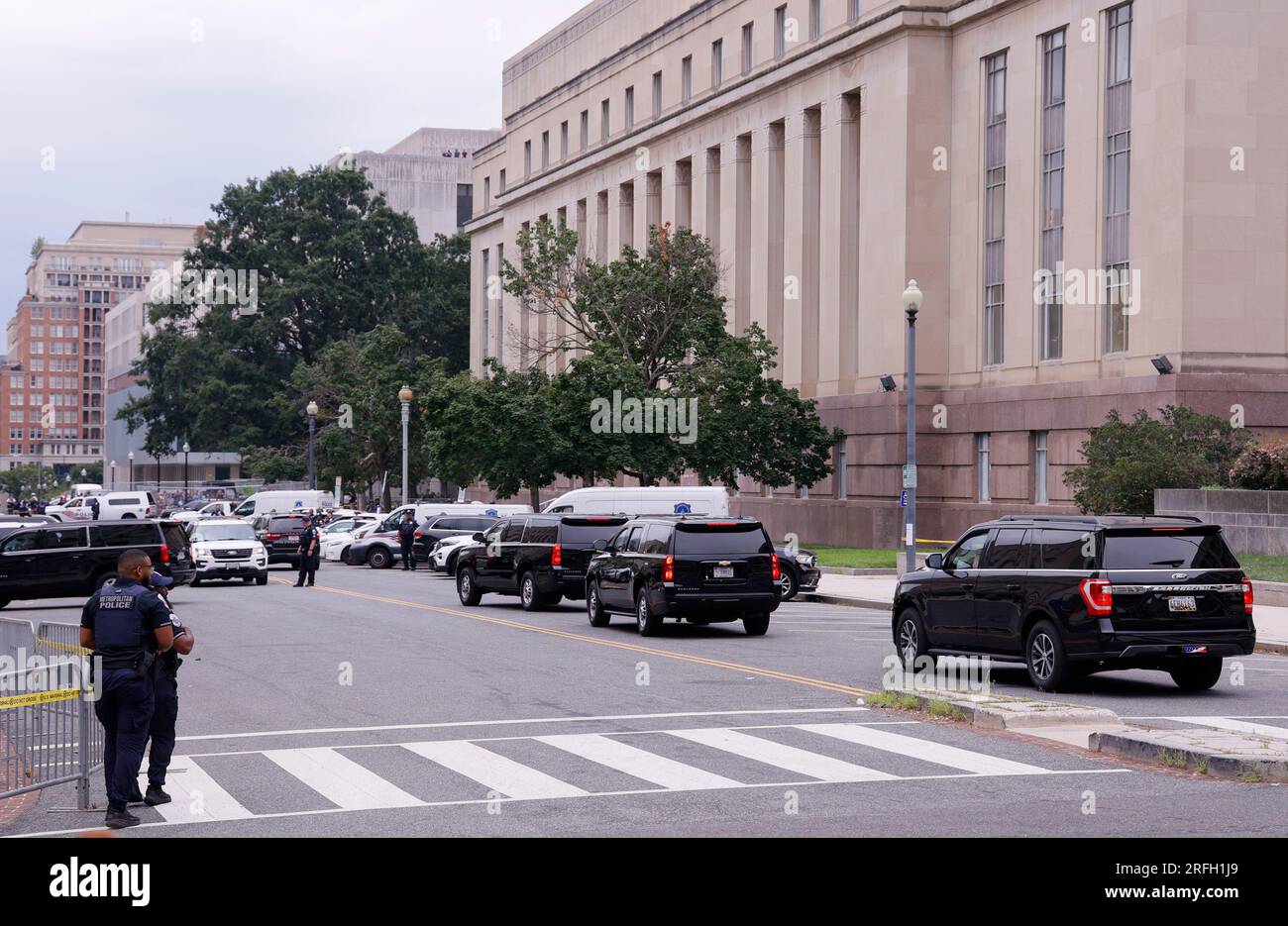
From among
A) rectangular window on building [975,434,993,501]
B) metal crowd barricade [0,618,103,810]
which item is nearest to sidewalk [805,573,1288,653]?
rectangular window on building [975,434,993,501]

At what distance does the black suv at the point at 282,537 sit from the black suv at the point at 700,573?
27.0 m

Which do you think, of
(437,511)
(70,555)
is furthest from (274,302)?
(70,555)

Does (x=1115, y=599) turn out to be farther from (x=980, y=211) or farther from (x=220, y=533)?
(x=980, y=211)

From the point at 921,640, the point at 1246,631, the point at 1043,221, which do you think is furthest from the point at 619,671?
the point at 1043,221

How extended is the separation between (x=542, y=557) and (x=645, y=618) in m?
6.33

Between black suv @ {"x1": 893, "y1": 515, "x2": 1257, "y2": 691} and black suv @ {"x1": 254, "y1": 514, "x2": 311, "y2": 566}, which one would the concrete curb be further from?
black suv @ {"x1": 254, "y1": 514, "x2": 311, "y2": 566}

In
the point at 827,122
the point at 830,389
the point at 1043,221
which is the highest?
the point at 827,122

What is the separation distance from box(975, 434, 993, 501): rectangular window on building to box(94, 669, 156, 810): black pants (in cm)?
4178

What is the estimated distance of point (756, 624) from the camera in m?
25.6

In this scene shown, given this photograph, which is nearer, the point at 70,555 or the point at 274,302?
the point at 70,555

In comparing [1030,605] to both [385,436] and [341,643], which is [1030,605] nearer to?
[341,643]

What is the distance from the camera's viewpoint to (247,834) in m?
10.0

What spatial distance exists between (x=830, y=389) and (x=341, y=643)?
3472 cm

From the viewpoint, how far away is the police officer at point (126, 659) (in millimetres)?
10961
